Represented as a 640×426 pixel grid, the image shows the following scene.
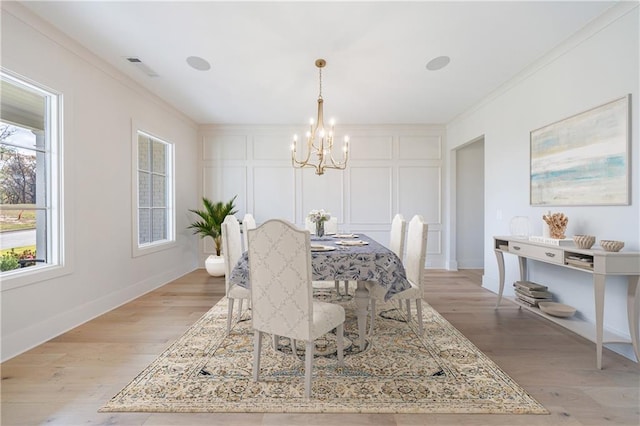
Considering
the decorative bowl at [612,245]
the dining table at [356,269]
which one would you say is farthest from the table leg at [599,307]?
the dining table at [356,269]

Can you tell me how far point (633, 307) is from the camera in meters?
2.04

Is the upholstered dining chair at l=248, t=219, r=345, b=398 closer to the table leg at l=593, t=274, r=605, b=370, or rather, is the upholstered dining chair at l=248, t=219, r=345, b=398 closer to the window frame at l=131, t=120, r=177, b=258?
the table leg at l=593, t=274, r=605, b=370

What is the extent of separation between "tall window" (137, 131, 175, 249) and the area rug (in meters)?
2.24

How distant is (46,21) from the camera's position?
2.44 metres

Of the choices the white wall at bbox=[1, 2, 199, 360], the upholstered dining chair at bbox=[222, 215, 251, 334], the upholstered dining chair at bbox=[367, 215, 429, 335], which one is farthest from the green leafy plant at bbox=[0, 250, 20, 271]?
the upholstered dining chair at bbox=[367, 215, 429, 335]

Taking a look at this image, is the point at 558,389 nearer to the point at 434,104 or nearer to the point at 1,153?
the point at 434,104

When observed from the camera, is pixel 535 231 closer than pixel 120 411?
No

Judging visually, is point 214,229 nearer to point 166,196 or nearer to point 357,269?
point 166,196

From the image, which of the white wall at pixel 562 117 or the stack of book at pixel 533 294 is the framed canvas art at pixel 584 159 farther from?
the stack of book at pixel 533 294

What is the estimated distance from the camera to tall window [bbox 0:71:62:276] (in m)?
2.29

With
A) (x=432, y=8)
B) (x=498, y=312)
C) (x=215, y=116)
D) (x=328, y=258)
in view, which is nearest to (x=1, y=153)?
(x=328, y=258)

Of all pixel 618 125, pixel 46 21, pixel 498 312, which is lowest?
pixel 498 312

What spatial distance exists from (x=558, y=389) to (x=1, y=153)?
13.9 feet

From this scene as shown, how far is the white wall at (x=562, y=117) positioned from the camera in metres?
2.20
